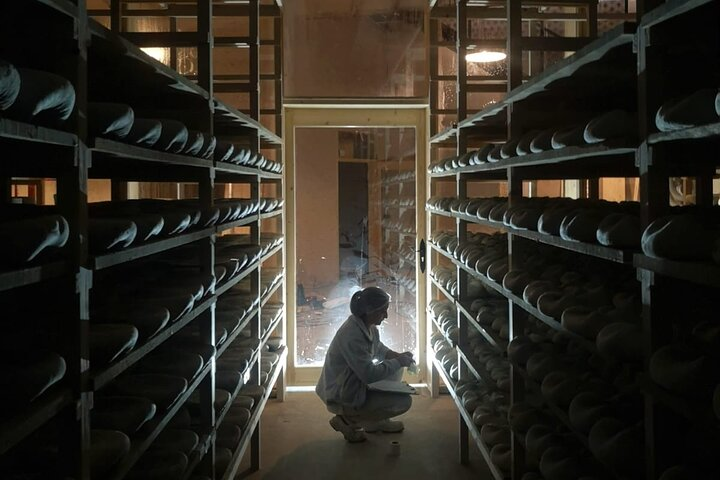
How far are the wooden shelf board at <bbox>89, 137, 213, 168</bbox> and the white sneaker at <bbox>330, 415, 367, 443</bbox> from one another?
2.24 meters

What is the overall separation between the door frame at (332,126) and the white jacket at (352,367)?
1.06 m

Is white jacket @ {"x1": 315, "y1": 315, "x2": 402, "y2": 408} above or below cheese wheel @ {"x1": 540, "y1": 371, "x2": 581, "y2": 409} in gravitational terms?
below

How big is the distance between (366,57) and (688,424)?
165 inches

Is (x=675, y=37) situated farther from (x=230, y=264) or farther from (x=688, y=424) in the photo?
(x=230, y=264)

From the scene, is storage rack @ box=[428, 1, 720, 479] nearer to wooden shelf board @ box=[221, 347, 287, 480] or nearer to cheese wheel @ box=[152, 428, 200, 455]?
cheese wheel @ box=[152, 428, 200, 455]

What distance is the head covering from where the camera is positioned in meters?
4.35

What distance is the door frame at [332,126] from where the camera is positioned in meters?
5.34

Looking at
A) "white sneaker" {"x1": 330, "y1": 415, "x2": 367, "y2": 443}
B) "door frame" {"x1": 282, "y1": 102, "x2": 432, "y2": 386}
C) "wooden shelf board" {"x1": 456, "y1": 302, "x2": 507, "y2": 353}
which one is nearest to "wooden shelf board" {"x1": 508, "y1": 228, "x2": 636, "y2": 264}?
"wooden shelf board" {"x1": 456, "y1": 302, "x2": 507, "y2": 353}

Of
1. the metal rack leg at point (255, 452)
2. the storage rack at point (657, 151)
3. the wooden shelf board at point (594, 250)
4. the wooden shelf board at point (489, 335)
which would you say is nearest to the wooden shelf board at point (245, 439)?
the metal rack leg at point (255, 452)

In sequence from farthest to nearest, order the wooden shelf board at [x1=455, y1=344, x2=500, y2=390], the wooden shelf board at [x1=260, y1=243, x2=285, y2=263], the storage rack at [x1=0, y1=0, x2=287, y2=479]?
1. the wooden shelf board at [x1=260, y1=243, x2=285, y2=263]
2. the wooden shelf board at [x1=455, y1=344, x2=500, y2=390]
3. the storage rack at [x1=0, y1=0, x2=287, y2=479]

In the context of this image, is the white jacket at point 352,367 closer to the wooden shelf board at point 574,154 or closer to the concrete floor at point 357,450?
the concrete floor at point 357,450

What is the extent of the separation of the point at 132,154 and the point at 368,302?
8.95 ft

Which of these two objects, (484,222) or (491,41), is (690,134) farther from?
(491,41)

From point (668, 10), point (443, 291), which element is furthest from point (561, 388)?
point (443, 291)
